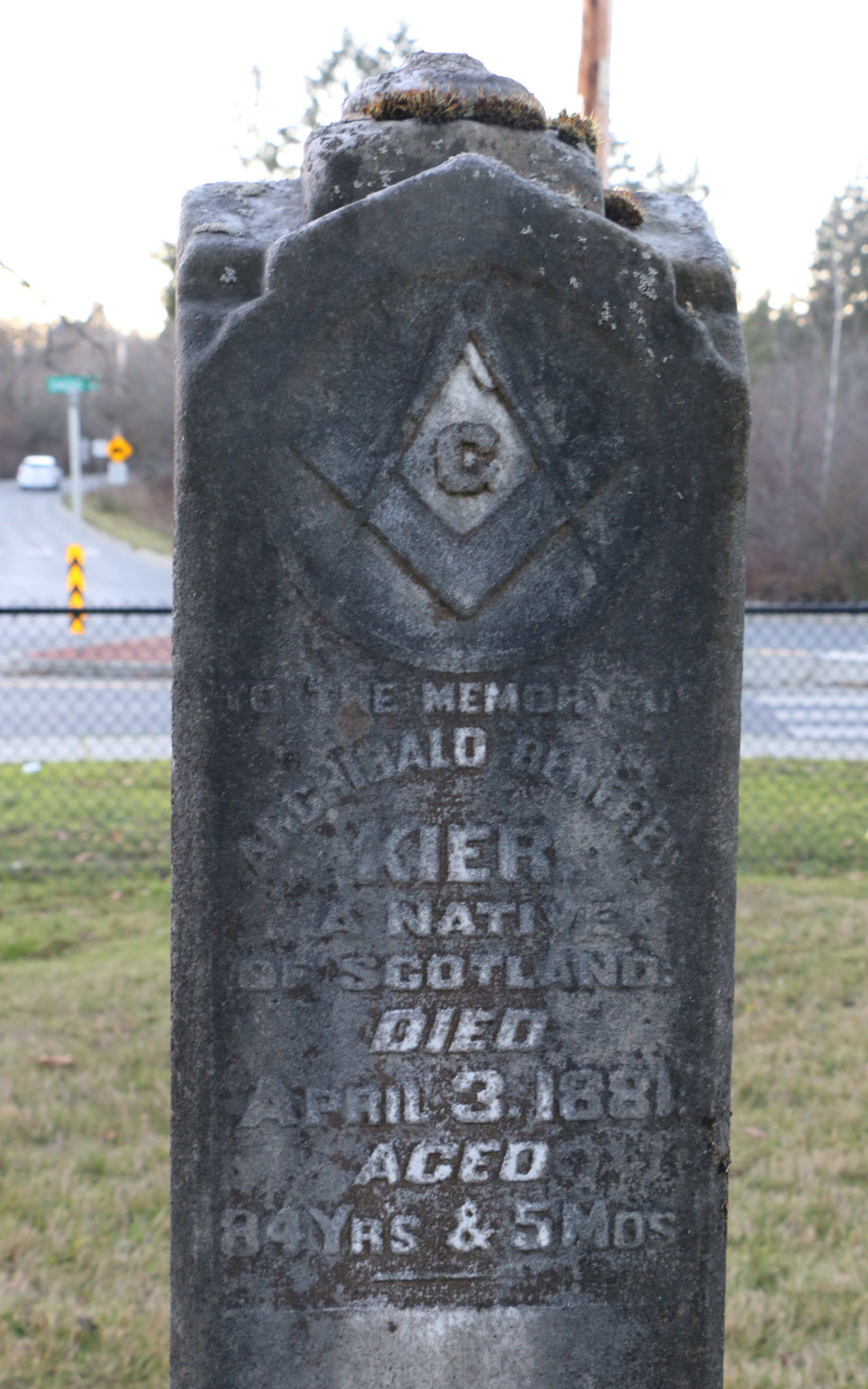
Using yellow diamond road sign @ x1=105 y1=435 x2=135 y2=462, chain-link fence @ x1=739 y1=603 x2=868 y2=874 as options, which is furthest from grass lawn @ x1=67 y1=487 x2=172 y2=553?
chain-link fence @ x1=739 y1=603 x2=868 y2=874

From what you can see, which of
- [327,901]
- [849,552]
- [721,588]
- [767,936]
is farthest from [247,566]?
[849,552]

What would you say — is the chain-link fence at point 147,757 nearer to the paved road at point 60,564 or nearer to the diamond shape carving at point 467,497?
the diamond shape carving at point 467,497

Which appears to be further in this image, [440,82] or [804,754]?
[804,754]

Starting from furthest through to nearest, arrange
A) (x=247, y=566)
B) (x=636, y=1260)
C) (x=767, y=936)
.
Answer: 1. (x=767, y=936)
2. (x=636, y=1260)
3. (x=247, y=566)

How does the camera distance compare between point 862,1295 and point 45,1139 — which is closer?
point 862,1295

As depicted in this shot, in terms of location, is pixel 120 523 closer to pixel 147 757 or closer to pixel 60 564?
pixel 60 564

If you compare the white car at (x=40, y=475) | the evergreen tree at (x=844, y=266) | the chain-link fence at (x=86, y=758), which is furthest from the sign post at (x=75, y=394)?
the white car at (x=40, y=475)

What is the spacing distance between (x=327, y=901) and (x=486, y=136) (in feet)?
3.77

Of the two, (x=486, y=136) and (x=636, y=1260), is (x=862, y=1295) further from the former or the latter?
(x=486, y=136)

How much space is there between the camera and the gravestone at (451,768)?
165 cm

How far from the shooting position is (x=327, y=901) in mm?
1706

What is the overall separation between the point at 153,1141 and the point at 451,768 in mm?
2495

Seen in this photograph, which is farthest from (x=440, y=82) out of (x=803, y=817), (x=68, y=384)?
(x=68, y=384)

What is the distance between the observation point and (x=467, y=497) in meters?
1.69
